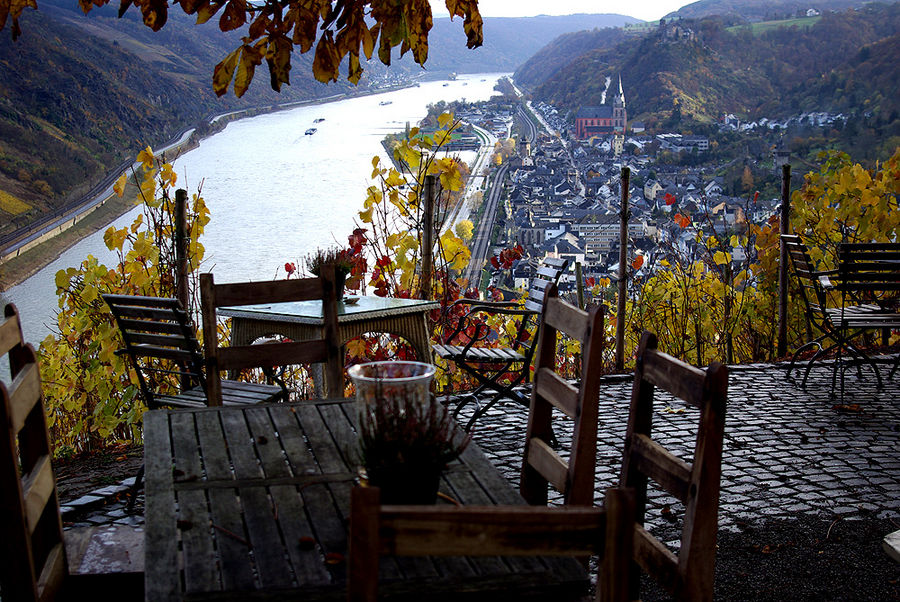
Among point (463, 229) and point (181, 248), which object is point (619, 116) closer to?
point (463, 229)

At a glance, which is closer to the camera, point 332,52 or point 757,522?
point 332,52

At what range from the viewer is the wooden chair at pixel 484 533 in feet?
3.13

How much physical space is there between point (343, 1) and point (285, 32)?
0.20 metres

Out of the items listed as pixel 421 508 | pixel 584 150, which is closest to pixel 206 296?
pixel 421 508

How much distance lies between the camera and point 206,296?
10.2ft

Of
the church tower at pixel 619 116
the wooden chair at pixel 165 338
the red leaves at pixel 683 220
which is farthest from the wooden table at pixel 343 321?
the church tower at pixel 619 116

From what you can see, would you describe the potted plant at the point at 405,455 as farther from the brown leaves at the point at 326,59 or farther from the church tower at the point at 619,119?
the church tower at the point at 619,119

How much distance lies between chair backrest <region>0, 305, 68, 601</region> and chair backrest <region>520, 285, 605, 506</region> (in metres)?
1.12

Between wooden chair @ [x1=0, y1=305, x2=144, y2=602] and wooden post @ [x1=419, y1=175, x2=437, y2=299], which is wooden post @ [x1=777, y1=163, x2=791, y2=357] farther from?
wooden chair @ [x1=0, y1=305, x2=144, y2=602]

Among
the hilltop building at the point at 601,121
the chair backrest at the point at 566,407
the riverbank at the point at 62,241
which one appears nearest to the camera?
the chair backrest at the point at 566,407

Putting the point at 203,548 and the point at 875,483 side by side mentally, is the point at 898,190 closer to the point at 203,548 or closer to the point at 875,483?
the point at 875,483

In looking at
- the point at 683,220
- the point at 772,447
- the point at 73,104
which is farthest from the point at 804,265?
the point at 73,104

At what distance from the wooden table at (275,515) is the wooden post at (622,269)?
14.0ft

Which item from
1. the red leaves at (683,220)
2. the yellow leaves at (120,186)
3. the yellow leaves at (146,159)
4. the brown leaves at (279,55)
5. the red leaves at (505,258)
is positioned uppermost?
the brown leaves at (279,55)
